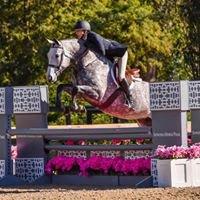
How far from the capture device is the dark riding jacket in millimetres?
13633

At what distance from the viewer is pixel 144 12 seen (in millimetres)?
29875

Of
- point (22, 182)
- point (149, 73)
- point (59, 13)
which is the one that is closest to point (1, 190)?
Answer: point (22, 182)

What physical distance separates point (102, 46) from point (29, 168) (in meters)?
2.48

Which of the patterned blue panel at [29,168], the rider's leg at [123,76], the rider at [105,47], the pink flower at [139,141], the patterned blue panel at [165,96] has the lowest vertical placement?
the patterned blue panel at [29,168]

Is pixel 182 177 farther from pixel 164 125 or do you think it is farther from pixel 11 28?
pixel 11 28

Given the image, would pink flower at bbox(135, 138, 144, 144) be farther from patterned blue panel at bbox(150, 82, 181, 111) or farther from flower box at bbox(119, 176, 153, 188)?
patterned blue panel at bbox(150, 82, 181, 111)

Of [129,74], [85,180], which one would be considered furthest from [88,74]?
[85,180]

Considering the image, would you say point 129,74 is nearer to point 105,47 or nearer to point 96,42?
point 105,47

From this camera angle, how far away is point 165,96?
1272 cm

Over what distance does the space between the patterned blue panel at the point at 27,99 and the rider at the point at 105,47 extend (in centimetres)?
120

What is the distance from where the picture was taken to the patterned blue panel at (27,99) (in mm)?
14266

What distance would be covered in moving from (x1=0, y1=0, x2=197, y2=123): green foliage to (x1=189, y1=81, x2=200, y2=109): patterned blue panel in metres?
14.6

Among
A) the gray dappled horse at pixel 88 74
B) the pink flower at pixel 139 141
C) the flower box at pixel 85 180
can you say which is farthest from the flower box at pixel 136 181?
the gray dappled horse at pixel 88 74

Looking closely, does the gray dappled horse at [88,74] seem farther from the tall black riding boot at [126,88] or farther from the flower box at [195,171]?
the flower box at [195,171]
